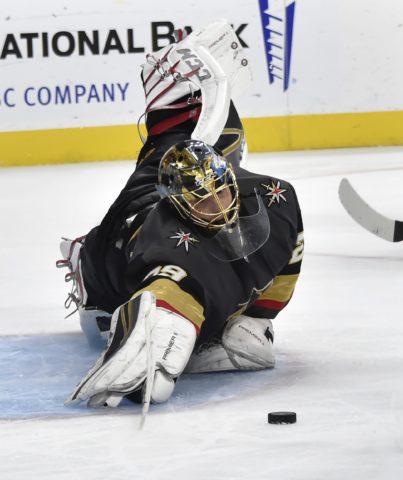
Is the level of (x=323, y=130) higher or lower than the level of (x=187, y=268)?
lower

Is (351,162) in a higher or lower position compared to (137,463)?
lower

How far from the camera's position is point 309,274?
3957mm

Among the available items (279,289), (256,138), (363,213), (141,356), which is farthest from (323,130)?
(141,356)

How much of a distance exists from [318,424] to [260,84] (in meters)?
5.30

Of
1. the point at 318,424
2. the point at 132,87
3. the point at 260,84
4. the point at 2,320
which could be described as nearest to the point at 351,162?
Answer: the point at 260,84

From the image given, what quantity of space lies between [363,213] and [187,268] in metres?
1.93

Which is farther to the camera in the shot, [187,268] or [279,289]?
[279,289]

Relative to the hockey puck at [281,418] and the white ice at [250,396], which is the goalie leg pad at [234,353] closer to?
the white ice at [250,396]

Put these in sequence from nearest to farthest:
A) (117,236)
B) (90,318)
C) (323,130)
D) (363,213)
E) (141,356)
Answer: (141,356)
(117,236)
(90,318)
(363,213)
(323,130)

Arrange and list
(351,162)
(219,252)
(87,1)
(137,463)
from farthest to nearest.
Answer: (87,1) → (351,162) → (219,252) → (137,463)

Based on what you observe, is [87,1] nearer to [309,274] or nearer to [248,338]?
[309,274]

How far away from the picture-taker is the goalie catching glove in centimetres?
241

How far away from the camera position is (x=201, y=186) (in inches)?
104

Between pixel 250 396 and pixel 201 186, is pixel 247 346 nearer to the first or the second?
pixel 250 396
